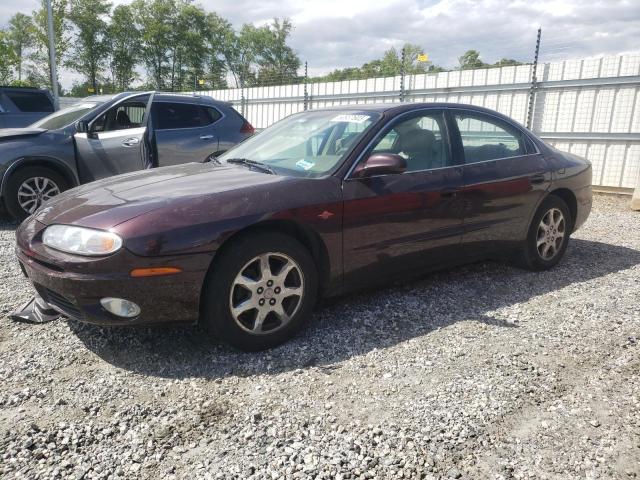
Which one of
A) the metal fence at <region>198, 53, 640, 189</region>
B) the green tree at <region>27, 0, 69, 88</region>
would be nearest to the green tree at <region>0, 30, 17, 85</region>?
the green tree at <region>27, 0, 69, 88</region>

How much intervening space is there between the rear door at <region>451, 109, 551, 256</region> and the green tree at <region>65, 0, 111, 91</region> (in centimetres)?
5088

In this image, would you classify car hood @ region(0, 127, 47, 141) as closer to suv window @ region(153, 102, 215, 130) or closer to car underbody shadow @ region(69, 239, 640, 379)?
suv window @ region(153, 102, 215, 130)

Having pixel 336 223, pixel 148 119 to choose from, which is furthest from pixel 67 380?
pixel 148 119

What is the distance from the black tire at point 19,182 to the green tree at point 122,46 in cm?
4913

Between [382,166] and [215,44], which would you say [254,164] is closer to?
[382,166]

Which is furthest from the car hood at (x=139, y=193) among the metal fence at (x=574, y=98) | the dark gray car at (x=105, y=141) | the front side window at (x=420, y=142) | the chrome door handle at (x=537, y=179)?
the metal fence at (x=574, y=98)

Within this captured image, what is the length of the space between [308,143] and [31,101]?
8.57 metres

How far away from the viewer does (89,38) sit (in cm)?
4866

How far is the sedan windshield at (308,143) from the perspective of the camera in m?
3.49

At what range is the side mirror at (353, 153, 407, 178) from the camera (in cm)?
330

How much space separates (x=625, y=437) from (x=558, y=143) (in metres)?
8.55

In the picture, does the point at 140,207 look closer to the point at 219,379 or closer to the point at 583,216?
the point at 219,379

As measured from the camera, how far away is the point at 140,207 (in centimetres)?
283

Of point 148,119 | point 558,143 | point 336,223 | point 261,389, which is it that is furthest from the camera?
point 558,143
